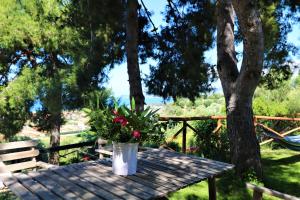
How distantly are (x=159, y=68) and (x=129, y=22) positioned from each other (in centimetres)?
161

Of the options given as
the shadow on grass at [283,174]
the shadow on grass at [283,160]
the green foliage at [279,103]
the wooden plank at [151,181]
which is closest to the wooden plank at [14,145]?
the wooden plank at [151,181]

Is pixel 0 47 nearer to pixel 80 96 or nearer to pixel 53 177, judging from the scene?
pixel 80 96

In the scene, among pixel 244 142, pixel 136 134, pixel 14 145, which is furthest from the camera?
pixel 244 142

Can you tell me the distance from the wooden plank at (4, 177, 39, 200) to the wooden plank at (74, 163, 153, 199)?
50 centimetres

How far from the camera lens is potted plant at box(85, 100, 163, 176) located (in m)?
2.34

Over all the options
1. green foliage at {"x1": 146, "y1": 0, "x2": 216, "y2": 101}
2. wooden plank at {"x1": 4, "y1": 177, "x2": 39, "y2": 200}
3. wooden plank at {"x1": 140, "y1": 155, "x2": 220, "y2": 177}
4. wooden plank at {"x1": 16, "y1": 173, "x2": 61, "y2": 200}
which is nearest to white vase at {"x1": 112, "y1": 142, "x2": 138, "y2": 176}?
wooden plank at {"x1": 140, "y1": 155, "x2": 220, "y2": 177}

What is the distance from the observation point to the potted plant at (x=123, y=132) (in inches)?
92.0

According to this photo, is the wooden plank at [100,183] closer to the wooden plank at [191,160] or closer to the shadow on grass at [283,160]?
the wooden plank at [191,160]

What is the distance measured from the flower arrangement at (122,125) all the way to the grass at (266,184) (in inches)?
74.3

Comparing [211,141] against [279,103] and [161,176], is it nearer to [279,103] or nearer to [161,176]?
[161,176]

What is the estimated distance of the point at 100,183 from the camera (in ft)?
7.10

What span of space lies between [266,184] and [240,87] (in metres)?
1.40

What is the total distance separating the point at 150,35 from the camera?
7.03 m

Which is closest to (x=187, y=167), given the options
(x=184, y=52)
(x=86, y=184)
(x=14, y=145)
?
(x=86, y=184)
